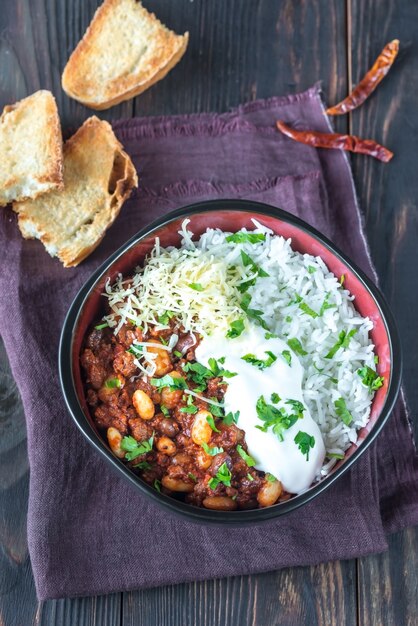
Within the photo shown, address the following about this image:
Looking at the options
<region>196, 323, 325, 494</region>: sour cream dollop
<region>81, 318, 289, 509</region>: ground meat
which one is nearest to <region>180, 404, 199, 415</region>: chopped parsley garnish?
<region>81, 318, 289, 509</region>: ground meat

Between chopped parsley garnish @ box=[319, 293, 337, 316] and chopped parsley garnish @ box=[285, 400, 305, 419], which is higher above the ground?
chopped parsley garnish @ box=[319, 293, 337, 316]

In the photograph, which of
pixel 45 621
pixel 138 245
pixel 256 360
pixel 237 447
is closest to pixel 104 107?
pixel 138 245

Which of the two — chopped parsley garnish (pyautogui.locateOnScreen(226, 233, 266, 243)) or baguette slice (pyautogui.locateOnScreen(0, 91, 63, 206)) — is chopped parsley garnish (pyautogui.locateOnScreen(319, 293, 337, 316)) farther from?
baguette slice (pyautogui.locateOnScreen(0, 91, 63, 206))

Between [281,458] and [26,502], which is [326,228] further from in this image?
[26,502]

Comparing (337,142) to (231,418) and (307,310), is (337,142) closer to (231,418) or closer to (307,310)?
(307,310)

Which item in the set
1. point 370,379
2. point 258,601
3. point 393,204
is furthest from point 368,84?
point 258,601
